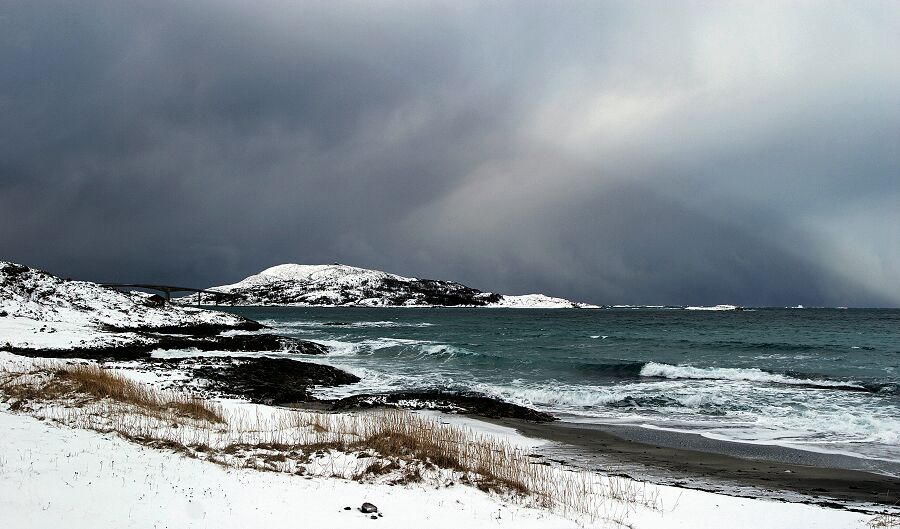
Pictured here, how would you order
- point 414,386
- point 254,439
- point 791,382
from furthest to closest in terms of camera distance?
point 791,382 → point 414,386 → point 254,439

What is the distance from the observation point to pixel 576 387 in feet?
88.5

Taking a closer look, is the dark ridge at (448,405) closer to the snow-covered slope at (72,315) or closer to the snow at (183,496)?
the snow at (183,496)

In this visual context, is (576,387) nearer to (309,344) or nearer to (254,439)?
(254,439)

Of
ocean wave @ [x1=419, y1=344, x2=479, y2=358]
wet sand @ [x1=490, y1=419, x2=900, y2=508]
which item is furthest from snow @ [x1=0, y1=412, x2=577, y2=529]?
ocean wave @ [x1=419, y1=344, x2=479, y2=358]

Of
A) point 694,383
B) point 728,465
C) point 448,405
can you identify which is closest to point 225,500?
point 728,465

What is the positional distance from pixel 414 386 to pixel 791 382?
19.9 meters

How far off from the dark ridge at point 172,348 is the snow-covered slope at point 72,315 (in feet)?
4.54

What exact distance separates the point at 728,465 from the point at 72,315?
161 ft

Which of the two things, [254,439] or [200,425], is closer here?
[254,439]

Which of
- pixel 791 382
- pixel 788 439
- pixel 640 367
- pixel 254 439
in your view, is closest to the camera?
pixel 254 439

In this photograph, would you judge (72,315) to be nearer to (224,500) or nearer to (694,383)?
(694,383)

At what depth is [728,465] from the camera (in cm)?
1316

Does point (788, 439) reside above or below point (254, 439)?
below

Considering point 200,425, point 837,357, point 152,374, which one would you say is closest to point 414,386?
point 152,374
